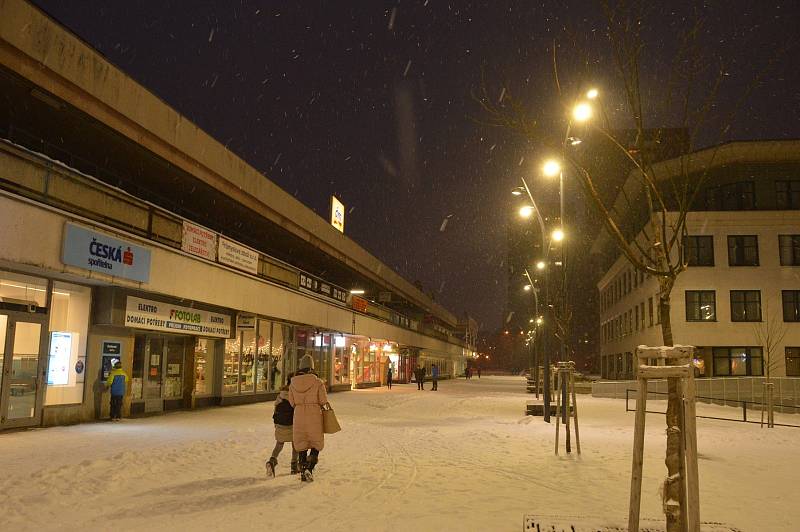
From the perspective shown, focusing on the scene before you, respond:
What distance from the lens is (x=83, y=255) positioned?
15.0 metres

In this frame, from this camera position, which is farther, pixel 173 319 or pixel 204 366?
Result: pixel 204 366

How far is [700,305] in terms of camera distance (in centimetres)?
4319

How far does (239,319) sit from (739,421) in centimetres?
1761

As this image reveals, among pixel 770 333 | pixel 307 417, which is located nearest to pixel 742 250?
pixel 770 333

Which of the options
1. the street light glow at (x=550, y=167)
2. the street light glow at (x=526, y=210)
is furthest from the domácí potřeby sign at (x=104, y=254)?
the street light glow at (x=526, y=210)

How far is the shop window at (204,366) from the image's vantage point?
2244 centimetres

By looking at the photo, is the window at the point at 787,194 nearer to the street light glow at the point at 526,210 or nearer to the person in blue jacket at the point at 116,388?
the street light glow at the point at 526,210

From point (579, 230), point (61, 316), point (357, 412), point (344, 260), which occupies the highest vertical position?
point (579, 230)

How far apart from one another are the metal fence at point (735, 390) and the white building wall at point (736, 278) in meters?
5.49

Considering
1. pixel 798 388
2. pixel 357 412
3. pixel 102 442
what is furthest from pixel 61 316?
pixel 798 388

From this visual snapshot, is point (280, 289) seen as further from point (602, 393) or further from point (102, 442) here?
point (602, 393)

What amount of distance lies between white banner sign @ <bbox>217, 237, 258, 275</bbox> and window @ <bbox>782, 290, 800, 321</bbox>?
35.2 m

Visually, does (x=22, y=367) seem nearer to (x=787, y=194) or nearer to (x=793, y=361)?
(x=793, y=361)

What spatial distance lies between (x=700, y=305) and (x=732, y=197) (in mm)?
7879
